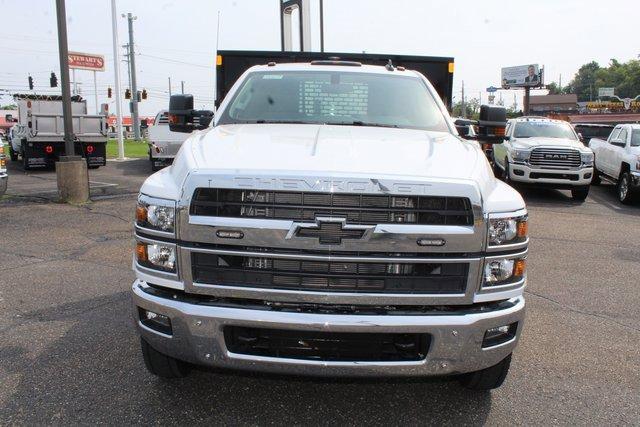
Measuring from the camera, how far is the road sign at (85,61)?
4006cm

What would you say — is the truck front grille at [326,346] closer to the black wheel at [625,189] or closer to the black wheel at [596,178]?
the black wheel at [625,189]

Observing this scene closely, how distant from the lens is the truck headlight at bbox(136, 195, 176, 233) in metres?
2.75

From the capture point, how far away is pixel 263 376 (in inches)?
109

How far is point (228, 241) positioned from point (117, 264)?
410cm

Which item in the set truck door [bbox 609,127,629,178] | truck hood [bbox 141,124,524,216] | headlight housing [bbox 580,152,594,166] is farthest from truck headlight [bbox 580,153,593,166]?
truck hood [bbox 141,124,524,216]

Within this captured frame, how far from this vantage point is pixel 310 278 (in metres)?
2.70

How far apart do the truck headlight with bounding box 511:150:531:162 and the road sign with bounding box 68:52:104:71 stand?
3547 cm

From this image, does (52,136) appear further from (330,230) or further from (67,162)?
(330,230)

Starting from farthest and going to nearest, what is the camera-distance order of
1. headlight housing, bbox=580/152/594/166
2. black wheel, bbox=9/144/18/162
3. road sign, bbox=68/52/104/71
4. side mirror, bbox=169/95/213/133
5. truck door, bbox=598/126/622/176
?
road sign, bbox=68/52/104/71, black wheel, bbox=9/144/18/162, truck door, bbox=598/126/622/176, headlight housing, bbox=580/152/594/166, side mirror, bbox=169/95/213/133

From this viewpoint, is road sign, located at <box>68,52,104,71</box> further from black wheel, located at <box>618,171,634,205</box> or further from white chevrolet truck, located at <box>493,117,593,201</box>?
black wheel, located at <box>618,171,634,205</box>

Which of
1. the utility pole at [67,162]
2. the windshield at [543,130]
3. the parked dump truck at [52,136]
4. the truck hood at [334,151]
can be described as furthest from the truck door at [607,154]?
the parked dump truck at [52,136]

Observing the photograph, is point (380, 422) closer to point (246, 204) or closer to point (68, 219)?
point (246, 204)

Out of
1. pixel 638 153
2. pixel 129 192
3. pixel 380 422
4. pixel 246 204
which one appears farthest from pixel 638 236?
pixel 129 192

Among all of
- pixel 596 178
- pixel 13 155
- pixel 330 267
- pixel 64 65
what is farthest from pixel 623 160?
pixel 13 155
